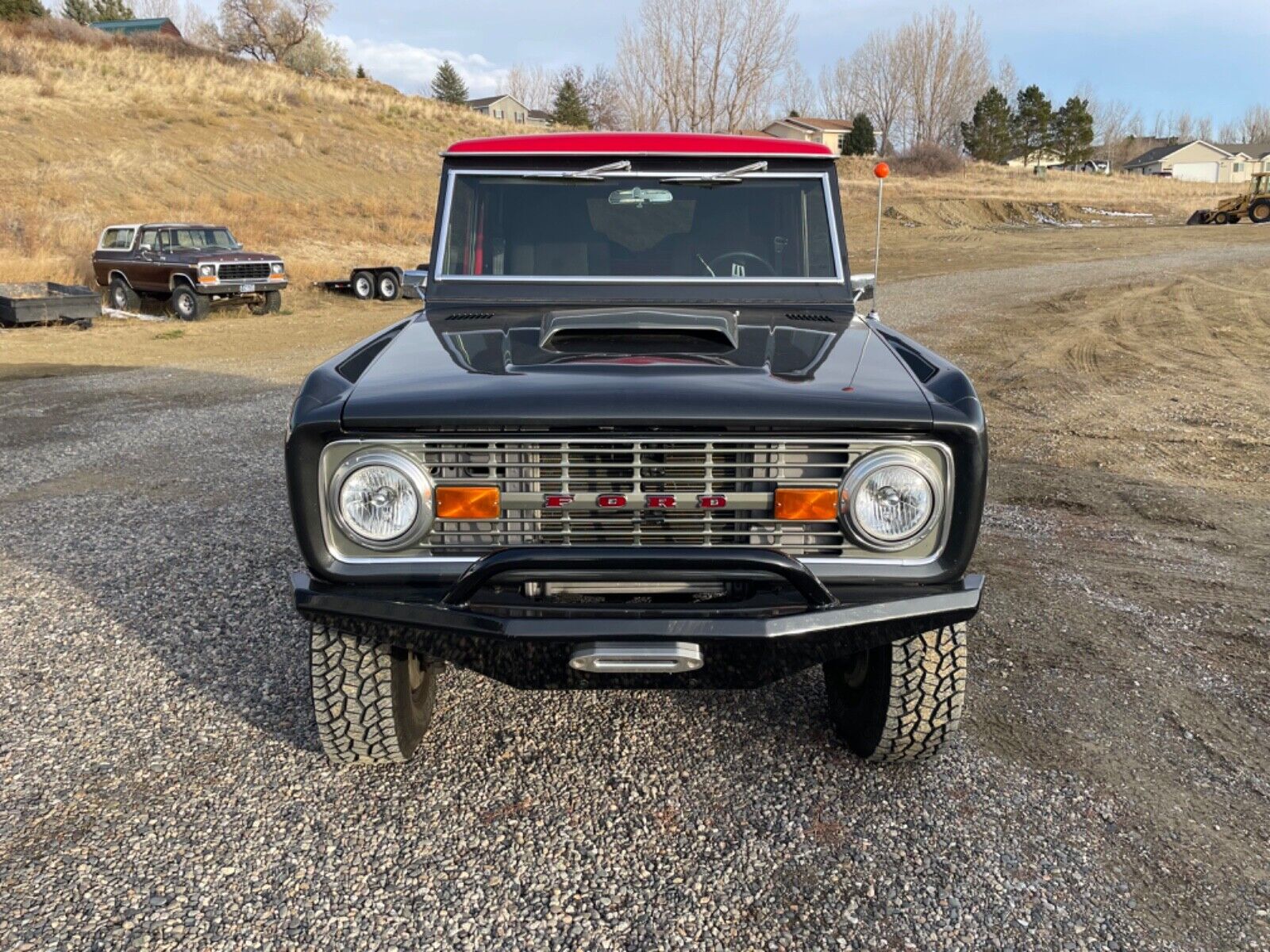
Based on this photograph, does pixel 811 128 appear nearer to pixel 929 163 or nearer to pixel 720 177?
pixel 929 163

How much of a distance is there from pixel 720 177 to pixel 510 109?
9107cm

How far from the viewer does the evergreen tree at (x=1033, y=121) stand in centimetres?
6906

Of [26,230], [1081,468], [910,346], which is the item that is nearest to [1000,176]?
[26,230]

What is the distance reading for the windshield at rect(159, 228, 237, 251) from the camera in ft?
53.5

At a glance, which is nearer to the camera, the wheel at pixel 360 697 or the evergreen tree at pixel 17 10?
the wheel at pixel 360 697

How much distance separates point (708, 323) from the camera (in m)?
3.14

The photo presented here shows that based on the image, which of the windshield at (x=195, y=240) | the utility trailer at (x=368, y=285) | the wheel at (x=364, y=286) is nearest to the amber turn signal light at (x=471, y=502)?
the windshield at (x=195, y=240)

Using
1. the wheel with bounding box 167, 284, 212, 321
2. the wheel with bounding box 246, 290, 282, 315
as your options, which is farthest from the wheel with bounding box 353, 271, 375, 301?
the wheel with bounding box 167, 284, 212, 321

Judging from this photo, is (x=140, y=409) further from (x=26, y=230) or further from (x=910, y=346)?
(x=26, y=230)

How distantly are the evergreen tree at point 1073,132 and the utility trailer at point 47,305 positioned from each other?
70.4 m

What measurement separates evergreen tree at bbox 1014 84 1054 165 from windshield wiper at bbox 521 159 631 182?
74544mm

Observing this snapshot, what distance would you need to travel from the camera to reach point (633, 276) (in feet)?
12.2

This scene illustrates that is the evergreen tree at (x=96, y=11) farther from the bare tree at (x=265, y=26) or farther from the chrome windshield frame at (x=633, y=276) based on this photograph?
the chrome windshield frame at (x=633, y=276)

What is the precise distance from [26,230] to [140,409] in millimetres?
14883
